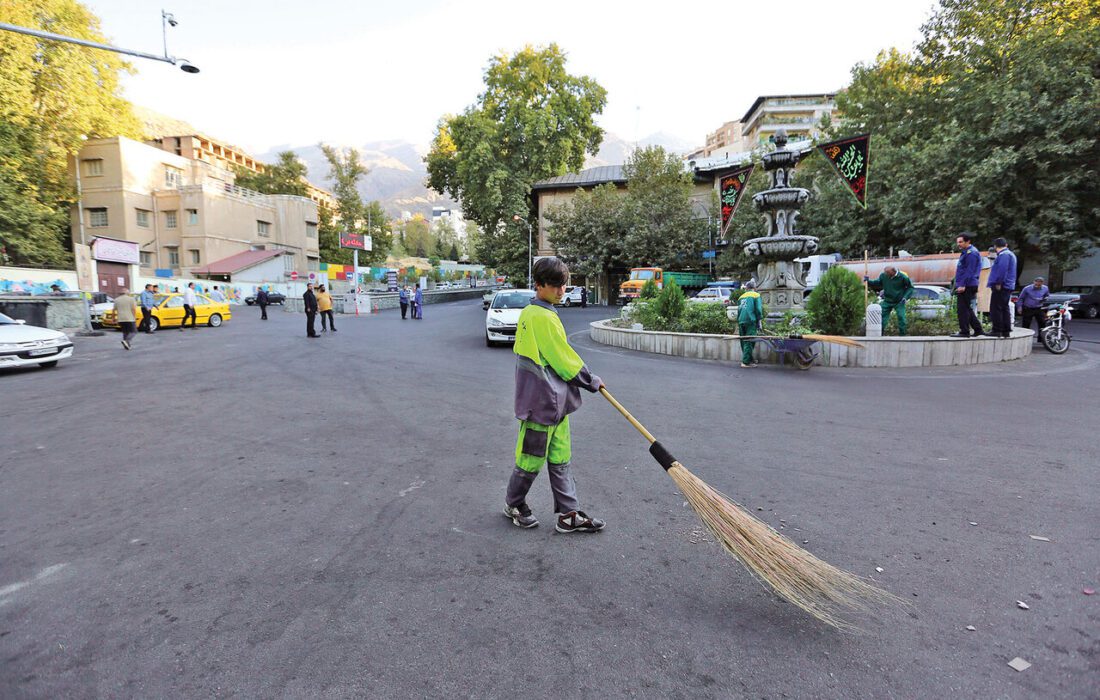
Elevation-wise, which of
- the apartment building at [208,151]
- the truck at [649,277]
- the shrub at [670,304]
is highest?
the apartment building at [208,151]

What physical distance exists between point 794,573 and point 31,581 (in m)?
3.87

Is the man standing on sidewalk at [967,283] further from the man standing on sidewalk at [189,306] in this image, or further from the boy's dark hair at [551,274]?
the man standing on sidewalk at [189,306]

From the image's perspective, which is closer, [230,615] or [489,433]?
[230,615]

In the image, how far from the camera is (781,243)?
43.9ft

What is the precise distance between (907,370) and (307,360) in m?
11.7

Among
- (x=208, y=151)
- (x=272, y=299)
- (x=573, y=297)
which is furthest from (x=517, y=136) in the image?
(x=208, y=151)

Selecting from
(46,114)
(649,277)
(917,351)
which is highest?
(46,114)

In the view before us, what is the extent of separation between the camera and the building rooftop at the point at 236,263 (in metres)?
44.8

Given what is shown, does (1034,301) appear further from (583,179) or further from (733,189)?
(583,179)

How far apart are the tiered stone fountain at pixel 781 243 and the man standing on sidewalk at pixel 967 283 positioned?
372 cm

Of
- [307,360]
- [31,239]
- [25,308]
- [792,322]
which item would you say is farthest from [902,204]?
[31,239]

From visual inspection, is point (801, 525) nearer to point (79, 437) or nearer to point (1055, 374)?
point (79, 437)

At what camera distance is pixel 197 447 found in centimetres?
523

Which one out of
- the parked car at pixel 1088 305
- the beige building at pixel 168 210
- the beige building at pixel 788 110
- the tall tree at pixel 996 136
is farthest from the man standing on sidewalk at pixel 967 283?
the beige building at pixel 788 110
